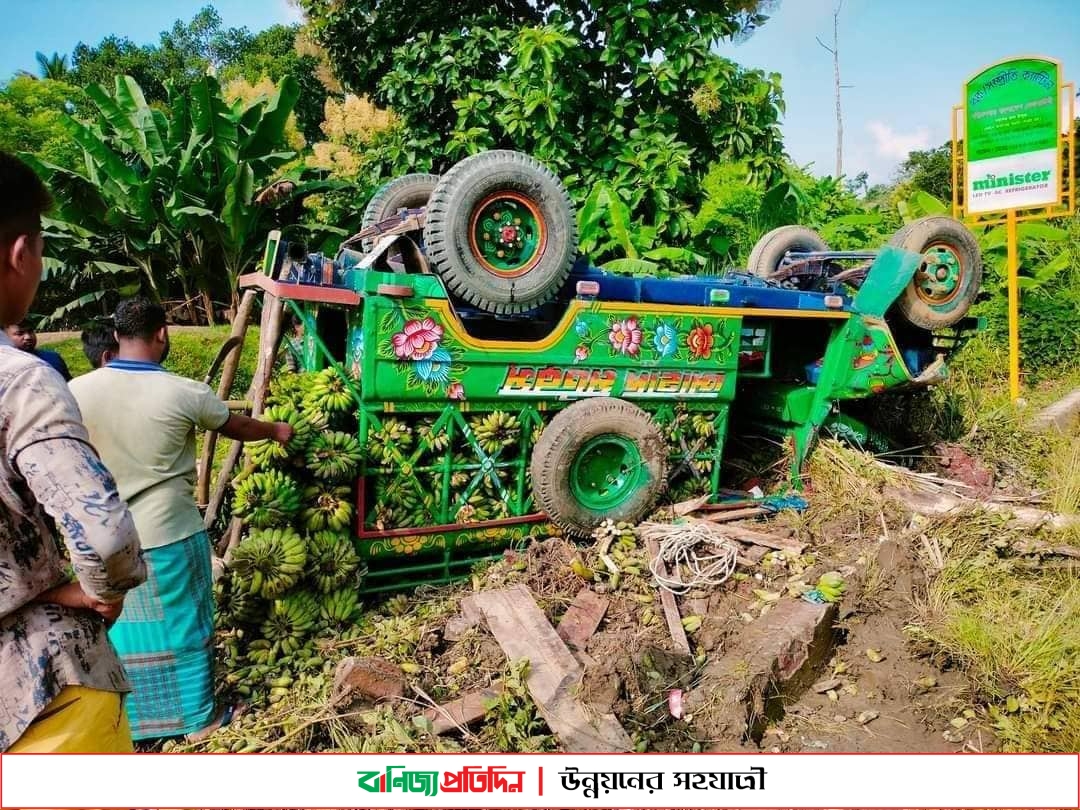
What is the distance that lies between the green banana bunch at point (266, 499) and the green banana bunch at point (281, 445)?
0.08 metres

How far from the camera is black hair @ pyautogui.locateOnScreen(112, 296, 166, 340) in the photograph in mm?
3240

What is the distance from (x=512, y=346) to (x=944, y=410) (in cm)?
522

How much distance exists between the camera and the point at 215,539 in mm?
4703

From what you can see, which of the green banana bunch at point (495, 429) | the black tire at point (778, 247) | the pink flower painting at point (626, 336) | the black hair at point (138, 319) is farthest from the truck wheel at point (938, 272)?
the black hair at point (138, 319)

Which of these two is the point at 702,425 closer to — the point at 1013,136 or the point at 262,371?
the point at 262,371

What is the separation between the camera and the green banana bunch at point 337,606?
13.6ft

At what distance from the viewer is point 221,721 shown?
3.51m

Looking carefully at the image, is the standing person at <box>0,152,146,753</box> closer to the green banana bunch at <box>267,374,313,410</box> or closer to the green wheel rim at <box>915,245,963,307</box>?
the green banana bunch at <box>267,374,313,410</box>

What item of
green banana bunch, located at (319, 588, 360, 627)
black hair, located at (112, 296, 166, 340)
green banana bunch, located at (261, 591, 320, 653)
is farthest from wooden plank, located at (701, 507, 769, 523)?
black hair, located at (112, 296, 166, 340)

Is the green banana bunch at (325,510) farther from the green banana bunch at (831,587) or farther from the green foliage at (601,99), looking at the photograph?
the green foliage at (601,99)

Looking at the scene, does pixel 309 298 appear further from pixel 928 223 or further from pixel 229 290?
pixel 229 290

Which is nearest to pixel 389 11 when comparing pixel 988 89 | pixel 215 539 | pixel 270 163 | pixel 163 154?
pixel 270 163

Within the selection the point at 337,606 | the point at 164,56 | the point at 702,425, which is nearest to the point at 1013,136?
the point at 702,425

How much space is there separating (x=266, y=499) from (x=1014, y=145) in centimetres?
944
